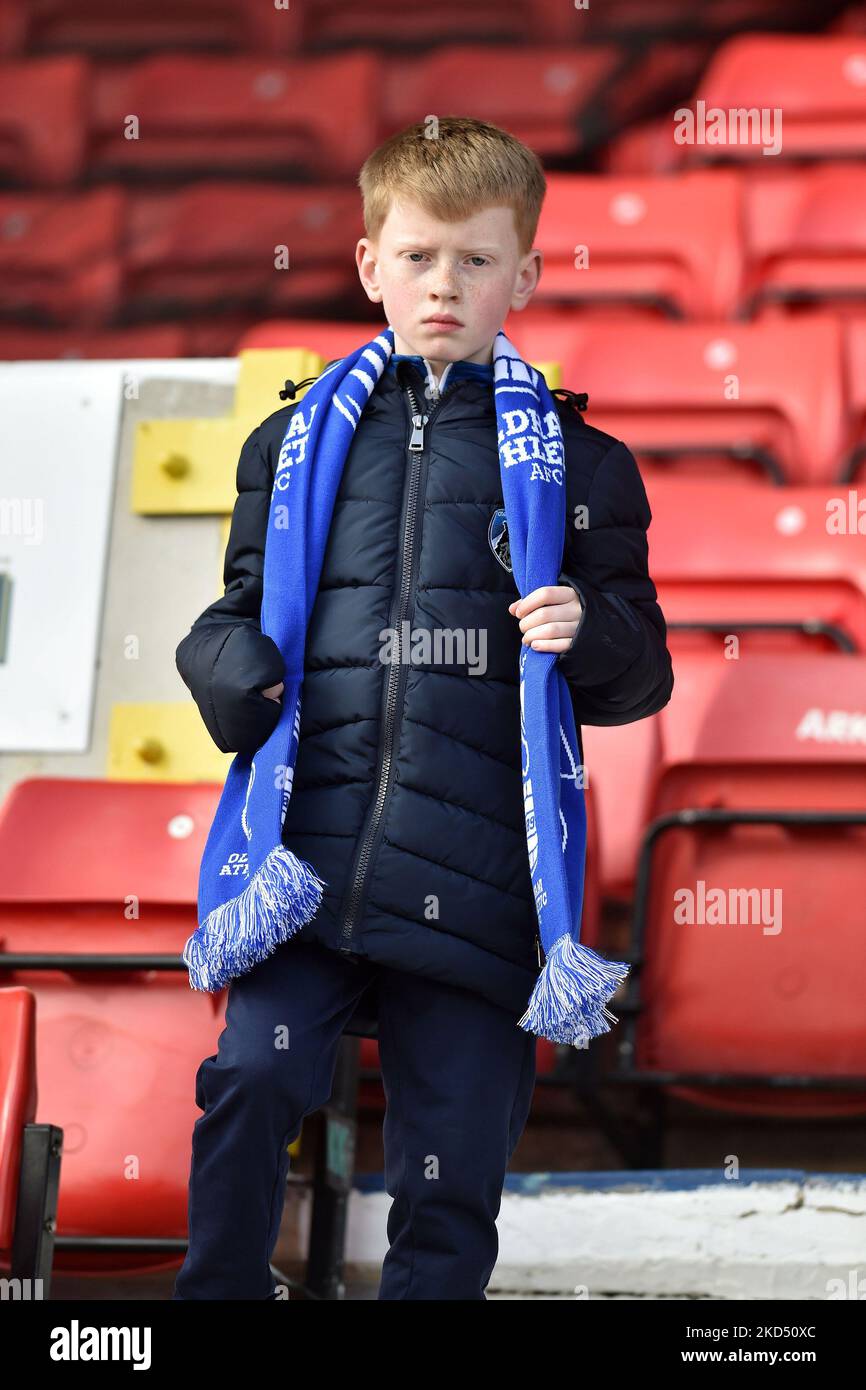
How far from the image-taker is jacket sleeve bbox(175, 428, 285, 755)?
106 centimetres

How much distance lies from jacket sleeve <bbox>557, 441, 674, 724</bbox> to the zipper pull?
4.8 inches

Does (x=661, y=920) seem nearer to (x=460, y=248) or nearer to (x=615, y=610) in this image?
(x=615, y=610)

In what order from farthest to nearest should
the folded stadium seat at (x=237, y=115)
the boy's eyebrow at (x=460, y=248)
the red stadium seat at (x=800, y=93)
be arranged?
the folded stadium seat at (x=237, y=115), the red stadium seat at (x=800, y=93), the boy's eyebrow at (x=460, y=248)

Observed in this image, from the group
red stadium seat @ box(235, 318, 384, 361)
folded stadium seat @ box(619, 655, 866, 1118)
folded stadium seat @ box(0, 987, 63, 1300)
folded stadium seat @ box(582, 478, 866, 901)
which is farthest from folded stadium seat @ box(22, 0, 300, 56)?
folded stadium seat @ box(0, 987, 63, 1300)

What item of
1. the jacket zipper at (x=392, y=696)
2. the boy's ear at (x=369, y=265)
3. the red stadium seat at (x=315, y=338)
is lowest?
the jacket zipper at (x=392, y=696)

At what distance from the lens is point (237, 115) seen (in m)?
3.29

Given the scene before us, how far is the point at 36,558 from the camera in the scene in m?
2.16

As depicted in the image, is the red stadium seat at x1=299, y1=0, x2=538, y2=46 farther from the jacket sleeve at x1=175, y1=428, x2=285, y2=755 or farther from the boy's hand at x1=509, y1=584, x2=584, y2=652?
the boy's hand at x1=509, y1=584, x2=584, y2=652

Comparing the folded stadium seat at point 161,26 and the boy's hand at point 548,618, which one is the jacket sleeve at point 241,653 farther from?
the folded stadium seat at point 161,26

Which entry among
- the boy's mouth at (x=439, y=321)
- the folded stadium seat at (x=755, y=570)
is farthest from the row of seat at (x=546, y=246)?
the boy's mouth at (x=439, y=321)

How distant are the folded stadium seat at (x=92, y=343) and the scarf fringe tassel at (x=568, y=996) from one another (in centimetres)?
230

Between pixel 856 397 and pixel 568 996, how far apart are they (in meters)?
1.70

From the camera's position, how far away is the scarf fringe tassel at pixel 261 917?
102cm

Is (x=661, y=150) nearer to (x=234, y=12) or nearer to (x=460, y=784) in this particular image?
(x=234, y=12)
